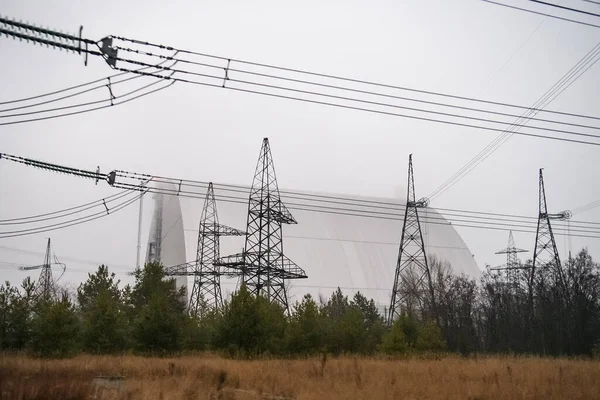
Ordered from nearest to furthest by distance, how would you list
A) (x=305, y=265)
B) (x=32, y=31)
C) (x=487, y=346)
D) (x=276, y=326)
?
(x=32, y=31) → (x=276, y=326) → (x=487, y=346) → (x=305, y=265)

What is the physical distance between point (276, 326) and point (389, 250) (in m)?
60.7

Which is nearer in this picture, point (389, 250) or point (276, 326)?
point (276, 326)

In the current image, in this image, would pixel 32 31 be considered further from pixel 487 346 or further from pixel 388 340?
pixel 487 346

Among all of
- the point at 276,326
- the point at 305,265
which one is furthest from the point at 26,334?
the point at 305,265

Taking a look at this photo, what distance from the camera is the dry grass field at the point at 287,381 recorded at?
1270 centimetres

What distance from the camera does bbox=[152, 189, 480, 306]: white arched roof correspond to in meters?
73.9

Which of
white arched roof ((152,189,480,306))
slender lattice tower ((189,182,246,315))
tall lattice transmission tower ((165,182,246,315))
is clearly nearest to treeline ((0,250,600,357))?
tall lattice transmission tower ((165,182,246,315))

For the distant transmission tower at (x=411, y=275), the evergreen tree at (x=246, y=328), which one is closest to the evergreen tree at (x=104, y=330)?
the evergreen tree at (x=246, y=328)

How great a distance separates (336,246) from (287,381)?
66.6 m

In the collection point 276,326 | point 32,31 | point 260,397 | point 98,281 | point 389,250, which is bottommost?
point 260,397

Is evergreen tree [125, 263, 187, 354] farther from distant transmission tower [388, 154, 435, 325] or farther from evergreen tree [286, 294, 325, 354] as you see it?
distant transmission tower [388, 154, 435, 325]

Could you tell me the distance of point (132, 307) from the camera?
116ft

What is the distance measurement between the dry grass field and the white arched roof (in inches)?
1955

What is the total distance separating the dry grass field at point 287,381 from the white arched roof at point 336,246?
49.6 meters
